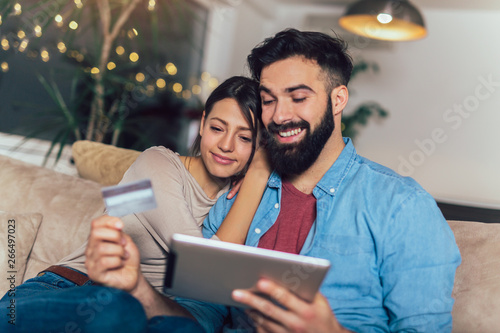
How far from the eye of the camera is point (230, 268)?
3.22ft

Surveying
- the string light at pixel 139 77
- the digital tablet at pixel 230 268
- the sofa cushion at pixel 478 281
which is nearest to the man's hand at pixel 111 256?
the digital tablet at pixel 230 268

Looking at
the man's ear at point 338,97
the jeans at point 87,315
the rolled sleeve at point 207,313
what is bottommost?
the rolled sleeve at point 207,313

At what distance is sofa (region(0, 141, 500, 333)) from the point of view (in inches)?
57.0

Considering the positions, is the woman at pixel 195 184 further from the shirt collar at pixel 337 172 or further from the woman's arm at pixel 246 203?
the shirt collar at pixel 337 172

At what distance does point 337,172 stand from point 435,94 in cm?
396

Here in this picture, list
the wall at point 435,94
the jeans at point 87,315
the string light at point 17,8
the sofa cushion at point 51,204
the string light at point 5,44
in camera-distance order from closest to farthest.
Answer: the jeans at point 87,315 < the sofa cushion at point 51,204 < the string light at point 17,8 < the string light at point 5,44 < the wall at point 435,94

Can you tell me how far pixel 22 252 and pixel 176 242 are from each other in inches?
43.7

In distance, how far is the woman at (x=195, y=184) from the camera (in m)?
1.44

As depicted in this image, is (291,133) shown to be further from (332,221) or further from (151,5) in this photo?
(151,5)

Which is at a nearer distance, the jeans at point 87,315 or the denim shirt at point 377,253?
the jeans at point 87,315

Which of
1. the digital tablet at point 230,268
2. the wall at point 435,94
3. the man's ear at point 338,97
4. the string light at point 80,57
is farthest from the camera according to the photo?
the wall at point 435,94

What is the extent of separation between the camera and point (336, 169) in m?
1.52

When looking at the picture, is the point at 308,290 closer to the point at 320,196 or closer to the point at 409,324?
the point at 409,324

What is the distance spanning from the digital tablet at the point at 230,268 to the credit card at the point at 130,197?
0.33ft
